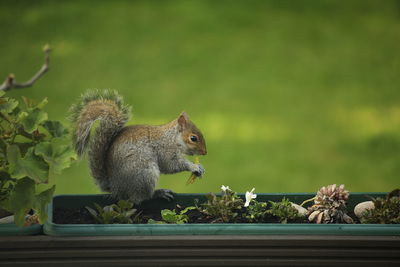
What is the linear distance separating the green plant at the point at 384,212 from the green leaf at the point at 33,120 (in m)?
0.91

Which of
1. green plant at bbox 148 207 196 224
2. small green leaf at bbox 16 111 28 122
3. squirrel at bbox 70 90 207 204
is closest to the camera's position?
small green leaf at bbox 16 111 28 122

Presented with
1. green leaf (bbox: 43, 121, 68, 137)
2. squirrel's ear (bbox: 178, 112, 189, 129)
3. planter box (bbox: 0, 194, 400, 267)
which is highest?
squirrel's ear (bbox: 178, 112, 189, 129)

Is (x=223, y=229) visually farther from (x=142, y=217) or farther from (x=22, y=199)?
(x=22, y=199)

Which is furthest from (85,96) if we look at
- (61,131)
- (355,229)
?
(355,229)

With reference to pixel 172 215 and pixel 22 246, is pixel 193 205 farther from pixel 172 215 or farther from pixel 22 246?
pixel 22 246

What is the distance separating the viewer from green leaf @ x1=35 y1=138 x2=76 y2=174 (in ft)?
5.08

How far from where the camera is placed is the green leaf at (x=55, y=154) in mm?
1550

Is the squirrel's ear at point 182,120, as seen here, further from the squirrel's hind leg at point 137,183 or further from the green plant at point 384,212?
the green plant at point 384,212

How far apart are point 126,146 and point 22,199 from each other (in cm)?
37

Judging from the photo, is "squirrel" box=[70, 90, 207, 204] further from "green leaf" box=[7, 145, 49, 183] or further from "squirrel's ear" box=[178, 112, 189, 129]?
"green leaf" box=[7, 145, 49, 183]

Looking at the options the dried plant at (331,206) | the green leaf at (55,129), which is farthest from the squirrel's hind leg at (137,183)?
the dried plant at (331,206)

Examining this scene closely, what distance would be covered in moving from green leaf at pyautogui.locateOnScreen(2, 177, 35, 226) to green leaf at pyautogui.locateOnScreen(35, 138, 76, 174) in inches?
2.9

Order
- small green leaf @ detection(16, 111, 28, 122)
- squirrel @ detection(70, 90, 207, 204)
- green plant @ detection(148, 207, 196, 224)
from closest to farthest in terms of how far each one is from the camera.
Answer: small green leaf @ detection(16, 111, 28, 122), green plant @ detection(148, 207, 196, 224), squirrel @ detection(70, 90, 207, 204)

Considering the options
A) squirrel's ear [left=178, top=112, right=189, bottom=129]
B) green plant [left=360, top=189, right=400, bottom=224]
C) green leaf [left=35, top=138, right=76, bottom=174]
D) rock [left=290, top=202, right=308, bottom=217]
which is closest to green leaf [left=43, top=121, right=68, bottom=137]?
green leaf [left=35, top=138, right=76, bottom=174]
